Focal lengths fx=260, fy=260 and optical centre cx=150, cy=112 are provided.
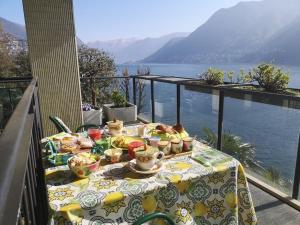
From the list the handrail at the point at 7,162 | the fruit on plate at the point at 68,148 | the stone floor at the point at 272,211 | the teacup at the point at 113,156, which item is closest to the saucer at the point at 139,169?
the teacup at the point at 113,156

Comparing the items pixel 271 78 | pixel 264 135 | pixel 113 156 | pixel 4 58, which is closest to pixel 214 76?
pixel 271 78

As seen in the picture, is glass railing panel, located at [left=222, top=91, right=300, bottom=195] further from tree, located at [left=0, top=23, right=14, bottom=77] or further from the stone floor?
tree, located at [left=0, top=23, right=14, bottom=77]

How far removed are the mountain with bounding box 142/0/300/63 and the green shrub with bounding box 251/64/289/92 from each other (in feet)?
200

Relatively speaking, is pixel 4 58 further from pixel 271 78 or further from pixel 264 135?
pixel 264 135

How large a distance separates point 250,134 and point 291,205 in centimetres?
95

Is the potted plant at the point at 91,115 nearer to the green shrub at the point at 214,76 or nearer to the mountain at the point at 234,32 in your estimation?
the green shrub at the point at 214,76

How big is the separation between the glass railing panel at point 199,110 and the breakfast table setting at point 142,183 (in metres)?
1.70

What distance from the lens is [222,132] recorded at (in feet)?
11.3

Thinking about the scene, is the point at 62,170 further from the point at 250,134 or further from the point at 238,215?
the point at 250,134

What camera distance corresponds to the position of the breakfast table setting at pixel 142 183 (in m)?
1.32

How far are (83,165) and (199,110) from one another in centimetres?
→ 275

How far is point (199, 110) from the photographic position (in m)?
3.98

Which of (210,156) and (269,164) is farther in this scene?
(269,164)

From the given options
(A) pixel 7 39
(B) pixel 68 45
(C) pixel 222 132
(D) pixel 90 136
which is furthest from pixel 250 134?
(A) pixel 7 39
